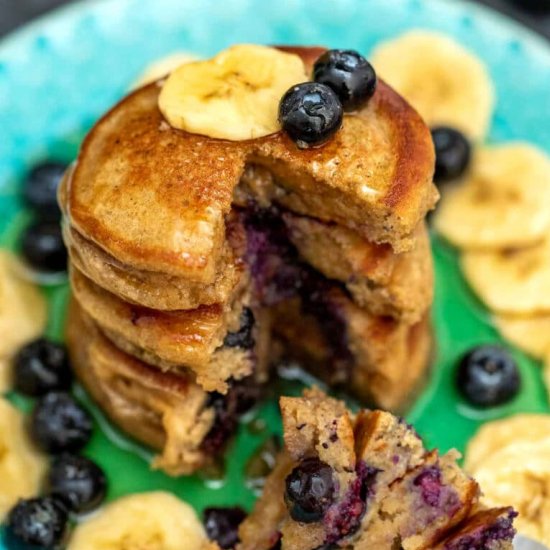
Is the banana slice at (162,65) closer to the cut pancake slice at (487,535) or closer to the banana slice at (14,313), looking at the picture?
the banana slice at (14,313)

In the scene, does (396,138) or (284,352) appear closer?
(396,138)

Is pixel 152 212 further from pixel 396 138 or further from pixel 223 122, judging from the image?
pixel 396 138

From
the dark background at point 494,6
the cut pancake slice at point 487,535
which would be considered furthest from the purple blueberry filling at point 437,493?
the dark background at point 494,6

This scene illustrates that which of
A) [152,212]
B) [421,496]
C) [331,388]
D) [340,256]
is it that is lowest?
[331,388]

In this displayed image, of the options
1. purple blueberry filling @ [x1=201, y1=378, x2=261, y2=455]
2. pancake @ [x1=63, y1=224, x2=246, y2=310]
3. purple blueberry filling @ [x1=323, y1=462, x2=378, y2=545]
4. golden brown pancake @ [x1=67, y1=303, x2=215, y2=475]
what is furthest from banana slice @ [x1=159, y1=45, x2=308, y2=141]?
purple blueberry filling @ [x1=323, y1=462, x2=378, y2=545]

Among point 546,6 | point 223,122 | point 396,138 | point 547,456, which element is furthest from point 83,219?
point 546,6

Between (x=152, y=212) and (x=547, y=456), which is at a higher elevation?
(x=152, y=212)

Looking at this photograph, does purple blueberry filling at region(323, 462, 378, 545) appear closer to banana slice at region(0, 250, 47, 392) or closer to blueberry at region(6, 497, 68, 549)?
blueberry at region(6, 497, 68, 549)
